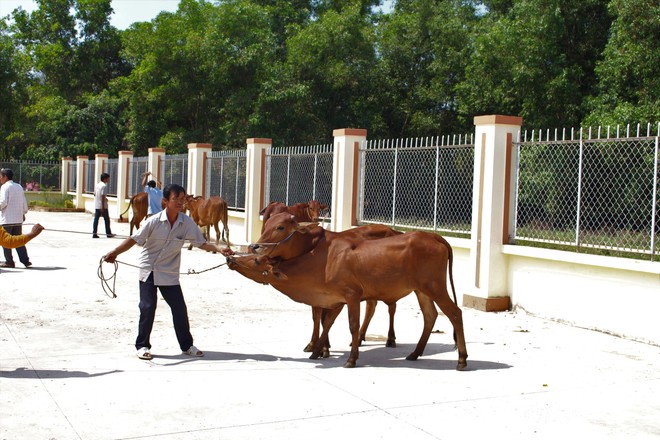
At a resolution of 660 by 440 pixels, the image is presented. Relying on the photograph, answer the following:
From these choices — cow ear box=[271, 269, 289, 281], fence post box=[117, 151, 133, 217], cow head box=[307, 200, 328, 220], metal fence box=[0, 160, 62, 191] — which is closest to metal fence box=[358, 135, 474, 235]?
cow head box=[307, 200, 328, 220]

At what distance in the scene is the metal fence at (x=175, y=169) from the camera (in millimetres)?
23234

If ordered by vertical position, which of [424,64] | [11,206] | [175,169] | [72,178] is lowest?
[11,206]

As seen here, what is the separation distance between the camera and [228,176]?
2078 cm

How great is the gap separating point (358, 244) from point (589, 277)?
11.3 feet

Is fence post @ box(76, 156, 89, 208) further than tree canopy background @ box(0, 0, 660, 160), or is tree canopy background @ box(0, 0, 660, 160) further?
fence post @ box(76, 156, 89, 208)

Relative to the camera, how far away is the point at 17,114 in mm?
40938

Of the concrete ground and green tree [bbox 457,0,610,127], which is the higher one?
green tree [bbox 457,0,610,127]

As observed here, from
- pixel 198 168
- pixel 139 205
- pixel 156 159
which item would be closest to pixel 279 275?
pixel 139 205

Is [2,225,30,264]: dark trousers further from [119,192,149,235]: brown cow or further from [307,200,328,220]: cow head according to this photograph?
[119,192,149,235]: brown cow

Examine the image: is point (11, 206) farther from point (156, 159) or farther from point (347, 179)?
point (156, 159)

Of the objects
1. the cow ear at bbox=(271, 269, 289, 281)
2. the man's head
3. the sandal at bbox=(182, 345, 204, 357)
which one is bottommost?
the sandal at bbox=(182, 345, 204, 357)

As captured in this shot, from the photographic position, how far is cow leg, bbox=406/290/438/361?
7.85m

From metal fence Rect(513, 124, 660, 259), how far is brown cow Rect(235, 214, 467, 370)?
2895 millimetres

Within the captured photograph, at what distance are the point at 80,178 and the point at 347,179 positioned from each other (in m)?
23.5
